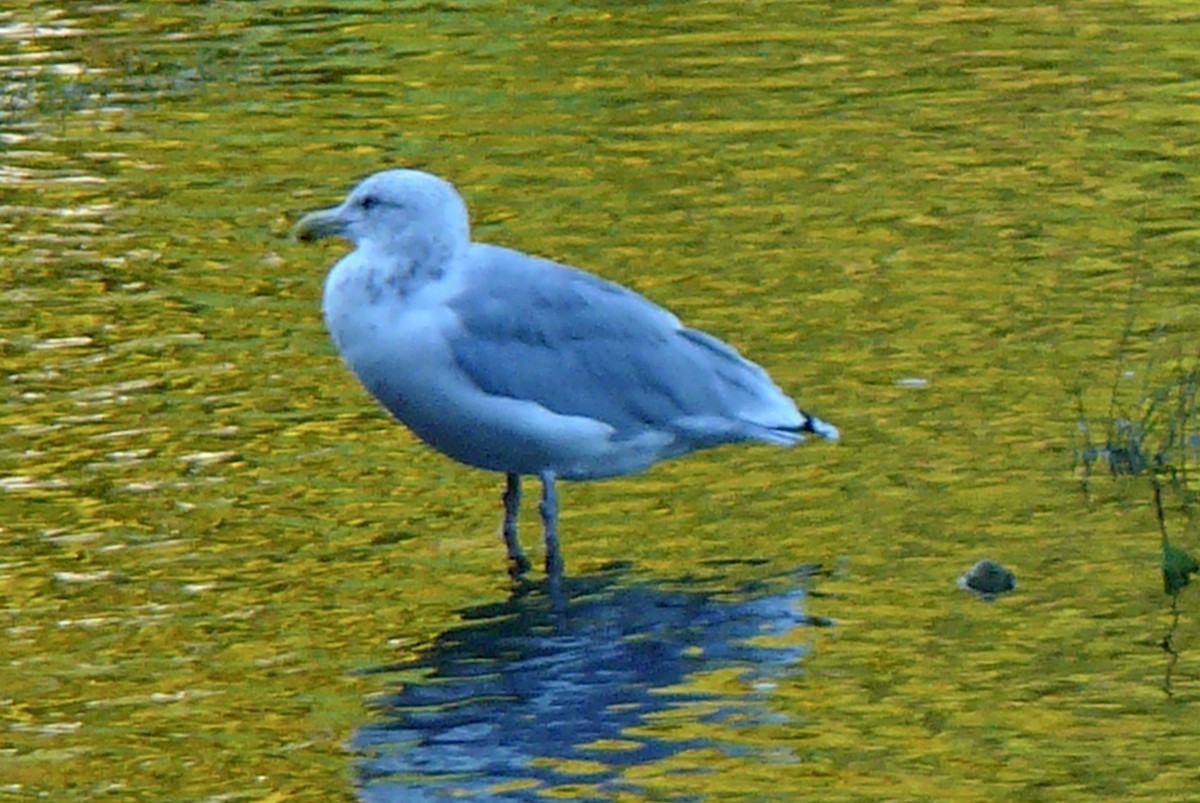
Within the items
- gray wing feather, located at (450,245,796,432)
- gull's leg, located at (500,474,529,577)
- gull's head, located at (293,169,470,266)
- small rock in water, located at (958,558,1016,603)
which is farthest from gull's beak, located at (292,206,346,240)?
small rock in water, located at (958,558,1016,603)

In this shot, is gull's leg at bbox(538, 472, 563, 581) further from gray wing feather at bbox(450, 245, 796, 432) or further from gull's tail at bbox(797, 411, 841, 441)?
gull's tail at bbox(797, 411, 841, 441)

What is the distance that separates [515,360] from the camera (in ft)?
26.7

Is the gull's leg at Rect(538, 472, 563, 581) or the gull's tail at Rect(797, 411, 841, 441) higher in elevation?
the gull's tail at Rect(797, 411, 841, 441)

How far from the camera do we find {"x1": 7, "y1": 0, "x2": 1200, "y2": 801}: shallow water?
6859 mm

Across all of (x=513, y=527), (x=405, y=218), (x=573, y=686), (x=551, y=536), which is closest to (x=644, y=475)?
(x=513, y=527)

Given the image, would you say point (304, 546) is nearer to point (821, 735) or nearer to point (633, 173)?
point (821, 735)

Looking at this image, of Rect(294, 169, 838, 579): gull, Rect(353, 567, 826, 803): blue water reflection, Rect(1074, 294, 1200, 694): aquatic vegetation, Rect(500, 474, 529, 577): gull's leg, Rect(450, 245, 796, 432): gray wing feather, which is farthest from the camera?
Rect(1074, 294, 1200, 694): aquatic vegetation

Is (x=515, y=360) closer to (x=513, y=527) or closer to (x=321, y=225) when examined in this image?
(x=513, y=527)

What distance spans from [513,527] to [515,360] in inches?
23.7

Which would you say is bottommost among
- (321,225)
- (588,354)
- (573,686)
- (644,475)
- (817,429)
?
(573,686)

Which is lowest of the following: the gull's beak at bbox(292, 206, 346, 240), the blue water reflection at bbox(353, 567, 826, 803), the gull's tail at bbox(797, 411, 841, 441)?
the blue water reflection at bbox(353, 567, 826, 803)

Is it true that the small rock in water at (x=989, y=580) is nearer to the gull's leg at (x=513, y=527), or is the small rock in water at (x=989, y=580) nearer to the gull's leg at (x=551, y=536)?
the gull's leg at (x=551, y=536)

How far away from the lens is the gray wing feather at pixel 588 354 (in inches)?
319

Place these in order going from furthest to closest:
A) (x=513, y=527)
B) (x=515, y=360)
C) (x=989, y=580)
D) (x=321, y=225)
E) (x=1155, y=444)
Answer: (x=1155, y=444), (x=513, y=527), (x=321, y=225), (x=515, y=360), (x=989, y=580)
